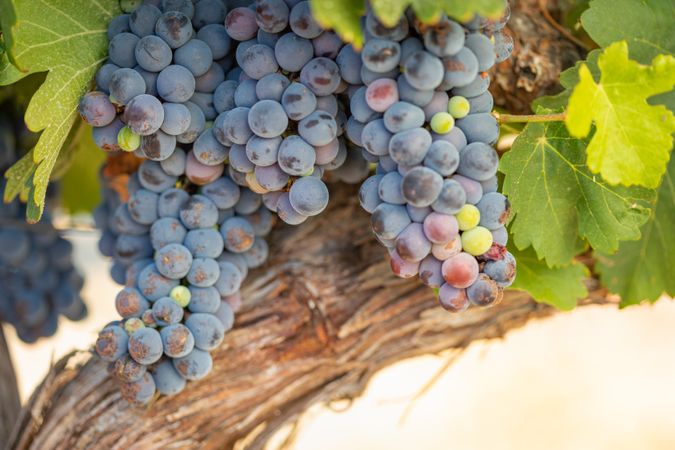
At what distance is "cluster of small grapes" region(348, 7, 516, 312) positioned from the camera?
0.58 m

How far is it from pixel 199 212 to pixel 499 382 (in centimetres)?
172

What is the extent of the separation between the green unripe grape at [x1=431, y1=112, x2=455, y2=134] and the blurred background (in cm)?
150

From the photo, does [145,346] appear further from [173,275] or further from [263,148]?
[263,148]

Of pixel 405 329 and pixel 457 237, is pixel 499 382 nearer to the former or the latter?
pixel 405 329

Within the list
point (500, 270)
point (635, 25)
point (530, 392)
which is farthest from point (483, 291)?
point (530, 392)

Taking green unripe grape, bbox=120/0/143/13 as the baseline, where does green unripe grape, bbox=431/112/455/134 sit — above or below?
above

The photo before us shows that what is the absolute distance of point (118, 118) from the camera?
70 cm

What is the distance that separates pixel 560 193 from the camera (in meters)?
0.74

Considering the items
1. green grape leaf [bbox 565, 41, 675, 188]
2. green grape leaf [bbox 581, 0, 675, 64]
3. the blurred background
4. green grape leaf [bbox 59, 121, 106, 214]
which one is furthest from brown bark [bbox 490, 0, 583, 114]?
the blurred background

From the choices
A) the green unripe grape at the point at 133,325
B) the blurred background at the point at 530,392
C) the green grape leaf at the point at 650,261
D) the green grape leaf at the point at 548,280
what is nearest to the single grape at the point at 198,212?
the green unripe grape at the point at 133,325

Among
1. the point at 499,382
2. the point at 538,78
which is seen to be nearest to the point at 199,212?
the point at 538,78

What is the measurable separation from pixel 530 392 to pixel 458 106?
1.80 metres

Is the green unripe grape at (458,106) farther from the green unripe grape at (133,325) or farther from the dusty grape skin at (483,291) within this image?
the green unripe grape at (133,325)

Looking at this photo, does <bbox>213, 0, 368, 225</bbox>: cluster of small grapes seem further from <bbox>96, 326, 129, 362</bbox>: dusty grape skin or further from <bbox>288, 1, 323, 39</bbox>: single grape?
<bbox>96, 326, 129, 362</bbox>: dusty grape skin
